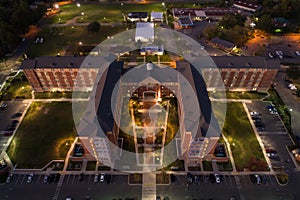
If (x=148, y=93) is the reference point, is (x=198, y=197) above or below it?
below

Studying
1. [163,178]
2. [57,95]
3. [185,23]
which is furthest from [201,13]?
[163,178]

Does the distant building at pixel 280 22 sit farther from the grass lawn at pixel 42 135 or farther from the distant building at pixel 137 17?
the grass lawn at pixel 42 135

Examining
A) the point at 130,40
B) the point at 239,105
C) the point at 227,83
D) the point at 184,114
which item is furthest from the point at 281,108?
the point at 130,40

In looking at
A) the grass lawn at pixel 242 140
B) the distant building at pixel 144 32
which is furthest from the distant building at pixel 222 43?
the grass lawn at pixel 242 140

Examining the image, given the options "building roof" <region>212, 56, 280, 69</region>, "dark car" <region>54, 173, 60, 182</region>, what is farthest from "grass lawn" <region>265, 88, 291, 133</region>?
"dark car" <region>54, 173, 60, 182</region>

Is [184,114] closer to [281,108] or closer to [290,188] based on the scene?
[290,188]

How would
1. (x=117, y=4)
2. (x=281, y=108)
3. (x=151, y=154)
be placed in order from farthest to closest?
(x=117, y=4) < (x=281, y=108) < (x=151, y=154)
